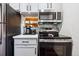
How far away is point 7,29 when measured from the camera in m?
1.13

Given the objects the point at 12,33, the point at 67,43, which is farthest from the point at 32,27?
the point at 67,43

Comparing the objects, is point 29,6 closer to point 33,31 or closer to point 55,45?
point 33,31

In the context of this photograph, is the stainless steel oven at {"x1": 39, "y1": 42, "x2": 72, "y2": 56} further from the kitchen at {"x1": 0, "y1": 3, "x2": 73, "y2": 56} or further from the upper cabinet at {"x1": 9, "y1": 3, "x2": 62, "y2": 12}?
the upper cabinet at {"x1": 9, "y1": 3, "x2": 62, "y2": 12}

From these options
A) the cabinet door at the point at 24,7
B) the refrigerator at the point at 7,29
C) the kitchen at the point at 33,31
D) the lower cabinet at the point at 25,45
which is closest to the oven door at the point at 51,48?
the kitchen at the point at 33,31

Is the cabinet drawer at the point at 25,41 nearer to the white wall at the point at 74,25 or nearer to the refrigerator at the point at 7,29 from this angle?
the refrigerator at the point at 7,29

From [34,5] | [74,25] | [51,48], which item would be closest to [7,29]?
[34,5]

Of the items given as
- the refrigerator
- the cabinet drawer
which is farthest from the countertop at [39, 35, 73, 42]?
the refrigerator

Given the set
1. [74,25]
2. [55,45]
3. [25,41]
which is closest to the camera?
[74,25]

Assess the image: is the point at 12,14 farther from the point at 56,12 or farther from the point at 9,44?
the point at 56,12

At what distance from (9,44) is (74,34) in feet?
2.04

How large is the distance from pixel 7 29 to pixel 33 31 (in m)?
0.26

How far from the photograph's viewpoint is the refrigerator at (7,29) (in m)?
1.03

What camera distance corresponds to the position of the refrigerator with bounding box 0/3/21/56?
3.38 feet

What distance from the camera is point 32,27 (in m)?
1.06
